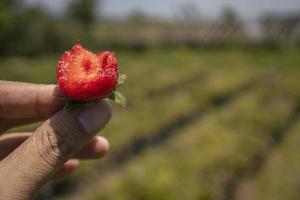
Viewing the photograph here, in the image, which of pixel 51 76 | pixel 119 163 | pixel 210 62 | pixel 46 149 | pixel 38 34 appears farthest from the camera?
pixel 38 34

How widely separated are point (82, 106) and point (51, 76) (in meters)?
9.88

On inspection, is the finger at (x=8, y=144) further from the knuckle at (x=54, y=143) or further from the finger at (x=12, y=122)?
the knuckle at (x=54, y=143)

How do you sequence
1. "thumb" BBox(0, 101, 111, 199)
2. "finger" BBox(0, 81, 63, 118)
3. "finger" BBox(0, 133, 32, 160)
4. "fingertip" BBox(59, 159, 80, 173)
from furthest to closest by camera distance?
"fingertip" BBox(59, 159, 80, 173) → "finger" BBox(0, 133, 32, 160) → "finger" BBox(0, 81, 63, 118) → "thumb" BBox(0, 101, 111, 199)

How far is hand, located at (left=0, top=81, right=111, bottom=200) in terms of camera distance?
6.01 ft

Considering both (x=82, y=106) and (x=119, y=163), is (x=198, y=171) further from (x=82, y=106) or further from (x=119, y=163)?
(x=82, y=106)

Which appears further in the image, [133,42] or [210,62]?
[133,42]

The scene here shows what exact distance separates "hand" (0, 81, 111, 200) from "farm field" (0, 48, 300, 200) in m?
2.90

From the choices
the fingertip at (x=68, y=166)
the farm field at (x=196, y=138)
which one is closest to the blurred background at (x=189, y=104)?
the farm field at (x=196, y=138)

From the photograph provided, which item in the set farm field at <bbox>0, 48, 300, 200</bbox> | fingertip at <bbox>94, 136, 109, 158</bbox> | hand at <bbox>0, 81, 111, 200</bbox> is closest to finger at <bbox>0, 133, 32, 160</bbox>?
hand at <bbox>0, 81, 111, 200</bbox>

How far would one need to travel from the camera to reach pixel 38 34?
17.1 meters

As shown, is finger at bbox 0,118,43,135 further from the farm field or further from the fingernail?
the farm field

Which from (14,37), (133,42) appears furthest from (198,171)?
(133,42)

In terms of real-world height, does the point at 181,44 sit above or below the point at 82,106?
below

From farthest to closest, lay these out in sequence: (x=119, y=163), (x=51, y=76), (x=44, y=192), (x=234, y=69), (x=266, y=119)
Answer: (x=234, y=69)
(x=51, y=76)
(x=266, y=119)
(x=119, y=163)
(x=44, y=192)
